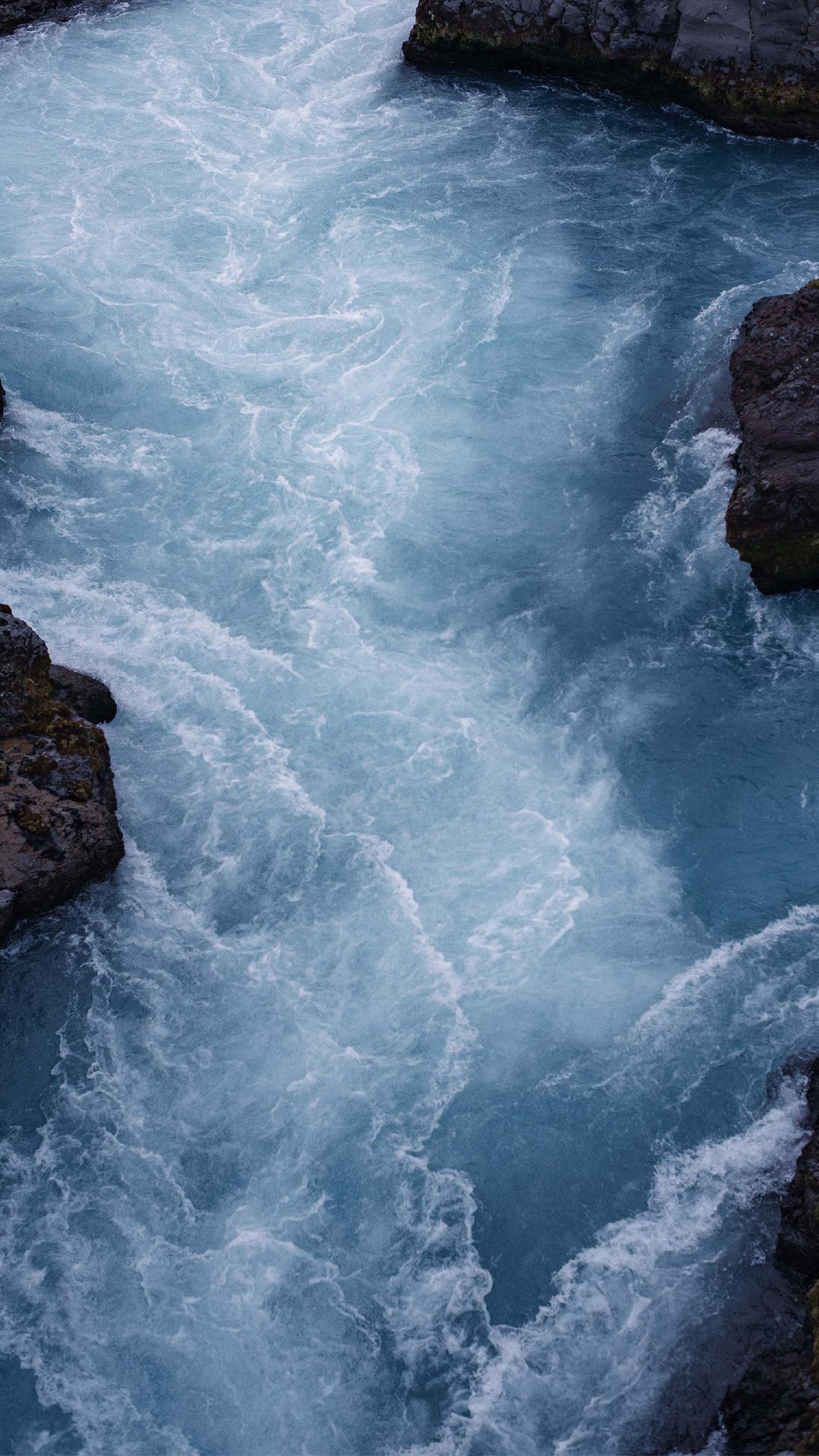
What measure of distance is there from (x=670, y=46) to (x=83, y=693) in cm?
4198

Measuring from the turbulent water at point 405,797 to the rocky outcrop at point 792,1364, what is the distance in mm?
604

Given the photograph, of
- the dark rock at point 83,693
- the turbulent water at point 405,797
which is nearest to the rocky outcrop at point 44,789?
the dark rock at point 83,693

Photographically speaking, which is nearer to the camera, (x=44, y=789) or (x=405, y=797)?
(x=44, y=789)

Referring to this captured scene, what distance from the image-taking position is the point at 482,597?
133 ft

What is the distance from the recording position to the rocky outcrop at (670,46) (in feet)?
185

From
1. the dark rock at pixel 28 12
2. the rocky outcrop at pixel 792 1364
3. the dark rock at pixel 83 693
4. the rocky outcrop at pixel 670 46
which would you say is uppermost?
the rocky outcrop at pixel 670 46

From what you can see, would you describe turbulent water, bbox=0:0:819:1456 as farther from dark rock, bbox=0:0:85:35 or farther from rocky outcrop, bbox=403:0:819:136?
dark rock, bbox=0:0:85:35

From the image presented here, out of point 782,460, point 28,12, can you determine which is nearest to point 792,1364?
point 782,460

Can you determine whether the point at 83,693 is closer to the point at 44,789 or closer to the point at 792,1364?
the point at 44,789

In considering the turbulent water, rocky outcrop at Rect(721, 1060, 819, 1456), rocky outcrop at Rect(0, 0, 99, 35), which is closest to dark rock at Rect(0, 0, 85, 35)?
rocky outcrop at Rect(0, 0, 99, 35)

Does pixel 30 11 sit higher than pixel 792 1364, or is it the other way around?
pixel 30 11

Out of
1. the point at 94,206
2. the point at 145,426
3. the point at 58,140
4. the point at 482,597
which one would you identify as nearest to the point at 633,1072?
the point at 482,597

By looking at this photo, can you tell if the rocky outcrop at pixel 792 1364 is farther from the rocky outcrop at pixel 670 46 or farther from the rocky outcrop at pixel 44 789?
the rocky outcrop at pixel 670 46

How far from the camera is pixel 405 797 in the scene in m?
35.6
